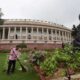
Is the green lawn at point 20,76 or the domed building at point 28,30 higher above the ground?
the domed building at point 28,30

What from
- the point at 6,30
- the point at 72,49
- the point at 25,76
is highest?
the point at 6,30

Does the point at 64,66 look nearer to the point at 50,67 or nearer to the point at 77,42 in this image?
the point at 50,67

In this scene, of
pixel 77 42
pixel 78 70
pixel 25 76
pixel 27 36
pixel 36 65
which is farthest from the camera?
pixel 27 36

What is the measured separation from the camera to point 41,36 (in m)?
86.3

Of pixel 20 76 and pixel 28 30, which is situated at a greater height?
pixel 28 30

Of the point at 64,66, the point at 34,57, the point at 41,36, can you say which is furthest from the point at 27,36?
the point at 64,66

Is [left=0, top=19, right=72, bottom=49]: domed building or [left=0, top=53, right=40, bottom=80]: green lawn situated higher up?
[left=0, top=19, right=72, bottom=49]: domed building

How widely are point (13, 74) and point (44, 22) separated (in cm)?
7253

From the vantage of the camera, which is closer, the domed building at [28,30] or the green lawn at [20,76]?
the green lawn at [20,76]

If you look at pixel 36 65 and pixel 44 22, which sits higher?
pixel 44 22

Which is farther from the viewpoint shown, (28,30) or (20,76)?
(28,30)

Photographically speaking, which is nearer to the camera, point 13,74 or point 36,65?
point 13,74

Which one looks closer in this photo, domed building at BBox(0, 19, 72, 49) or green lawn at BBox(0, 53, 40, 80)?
green lawn at BBox(0, 53, 40, 80)

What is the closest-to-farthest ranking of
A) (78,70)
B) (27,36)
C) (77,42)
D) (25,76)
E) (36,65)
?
(78,70) < (25,76) < (77,42) < (36,65) < (27,36)
